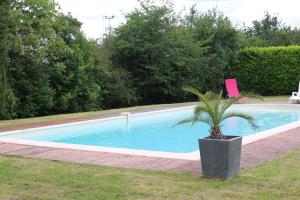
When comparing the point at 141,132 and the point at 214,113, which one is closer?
the point at 214,113

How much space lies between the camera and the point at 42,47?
1814 cm

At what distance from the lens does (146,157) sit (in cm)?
820

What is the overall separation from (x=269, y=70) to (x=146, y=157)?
63.3 ft

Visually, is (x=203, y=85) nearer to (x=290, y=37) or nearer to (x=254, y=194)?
(x=290, y=37)

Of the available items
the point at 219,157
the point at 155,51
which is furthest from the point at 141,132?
the point at 155,51

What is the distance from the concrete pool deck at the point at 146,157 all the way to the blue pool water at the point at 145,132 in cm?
220

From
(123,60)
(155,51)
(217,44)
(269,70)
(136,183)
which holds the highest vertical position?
(217,44)

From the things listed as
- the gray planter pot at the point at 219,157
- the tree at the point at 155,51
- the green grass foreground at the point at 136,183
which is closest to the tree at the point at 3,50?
the tree at the point at 155,51

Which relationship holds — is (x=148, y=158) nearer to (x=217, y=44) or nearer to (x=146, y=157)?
(x=146, y=157)

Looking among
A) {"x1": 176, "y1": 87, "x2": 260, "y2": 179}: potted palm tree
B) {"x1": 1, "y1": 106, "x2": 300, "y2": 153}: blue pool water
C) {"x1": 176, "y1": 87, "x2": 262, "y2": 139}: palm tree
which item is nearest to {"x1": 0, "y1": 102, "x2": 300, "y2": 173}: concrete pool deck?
{"x1": 176, "y1": 87, "x2": 260, "y2": 179}: potted palm tree

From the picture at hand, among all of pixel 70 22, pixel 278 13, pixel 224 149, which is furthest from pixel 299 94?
pixel 278 13

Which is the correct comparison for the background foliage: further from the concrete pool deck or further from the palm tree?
the palm tree

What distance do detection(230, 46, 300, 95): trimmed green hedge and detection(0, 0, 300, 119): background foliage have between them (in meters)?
0.05

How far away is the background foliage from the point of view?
57.9 feet
